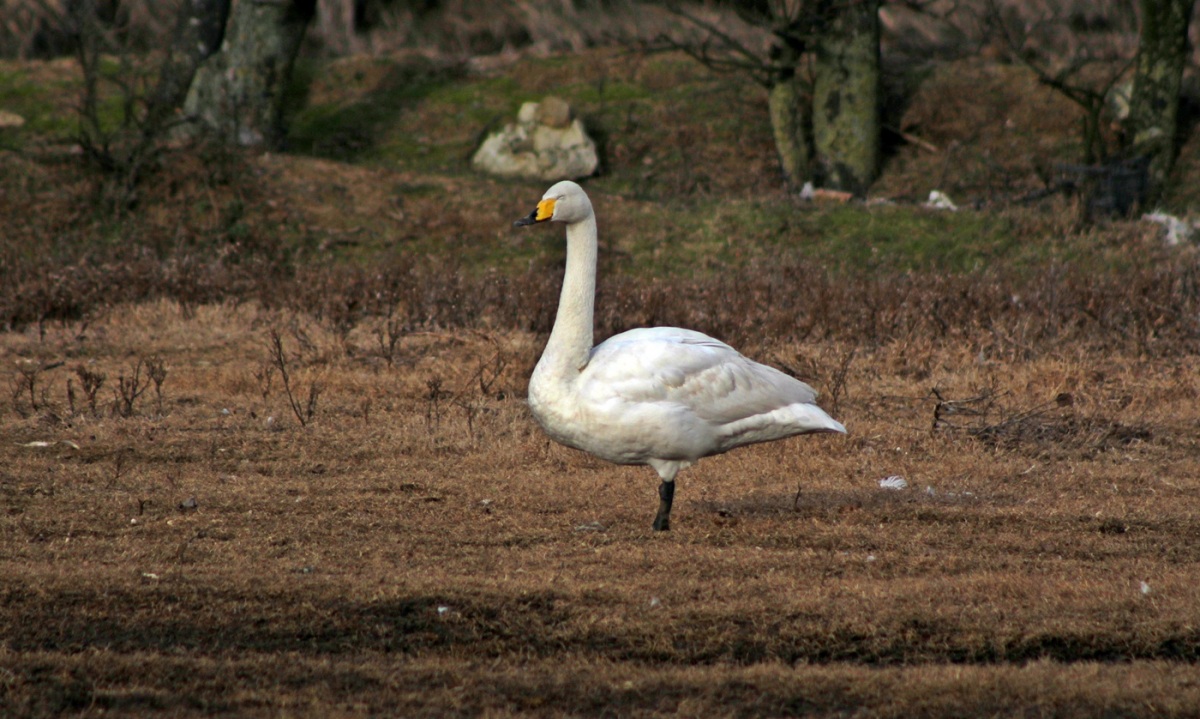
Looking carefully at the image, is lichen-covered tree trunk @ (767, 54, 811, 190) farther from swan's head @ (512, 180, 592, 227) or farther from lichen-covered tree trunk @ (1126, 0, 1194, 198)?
swan's head @ (512, 180, 592, 227)

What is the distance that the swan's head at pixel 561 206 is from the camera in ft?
21.0

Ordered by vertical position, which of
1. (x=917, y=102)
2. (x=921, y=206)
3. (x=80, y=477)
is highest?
(x=917, y=102)

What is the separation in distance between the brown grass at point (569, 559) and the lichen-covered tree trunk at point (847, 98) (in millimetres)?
10257

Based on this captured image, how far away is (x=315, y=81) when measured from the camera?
2336 centimetres

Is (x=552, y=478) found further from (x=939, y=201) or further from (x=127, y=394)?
(x=939, y=201)

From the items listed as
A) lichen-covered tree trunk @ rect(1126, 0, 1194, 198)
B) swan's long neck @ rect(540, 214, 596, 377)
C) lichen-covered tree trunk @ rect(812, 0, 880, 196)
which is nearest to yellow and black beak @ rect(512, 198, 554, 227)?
swan's long neck @ rect(540, 214, 596, 377)

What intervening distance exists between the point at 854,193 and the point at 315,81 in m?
9.90

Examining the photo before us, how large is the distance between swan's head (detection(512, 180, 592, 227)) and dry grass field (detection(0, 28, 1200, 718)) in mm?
1434

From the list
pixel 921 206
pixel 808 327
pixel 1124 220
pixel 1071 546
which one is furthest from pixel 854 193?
pixel 1071 546

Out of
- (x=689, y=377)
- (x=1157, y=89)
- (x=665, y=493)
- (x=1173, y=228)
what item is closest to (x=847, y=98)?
(x=1157, y=89)

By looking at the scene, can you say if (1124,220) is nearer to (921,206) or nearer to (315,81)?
(921,206)

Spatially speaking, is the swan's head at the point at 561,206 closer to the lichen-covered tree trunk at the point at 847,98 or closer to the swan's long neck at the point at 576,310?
the swan's long neck at the point at 576,310

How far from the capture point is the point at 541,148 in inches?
775

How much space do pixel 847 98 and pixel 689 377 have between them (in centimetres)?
1419
